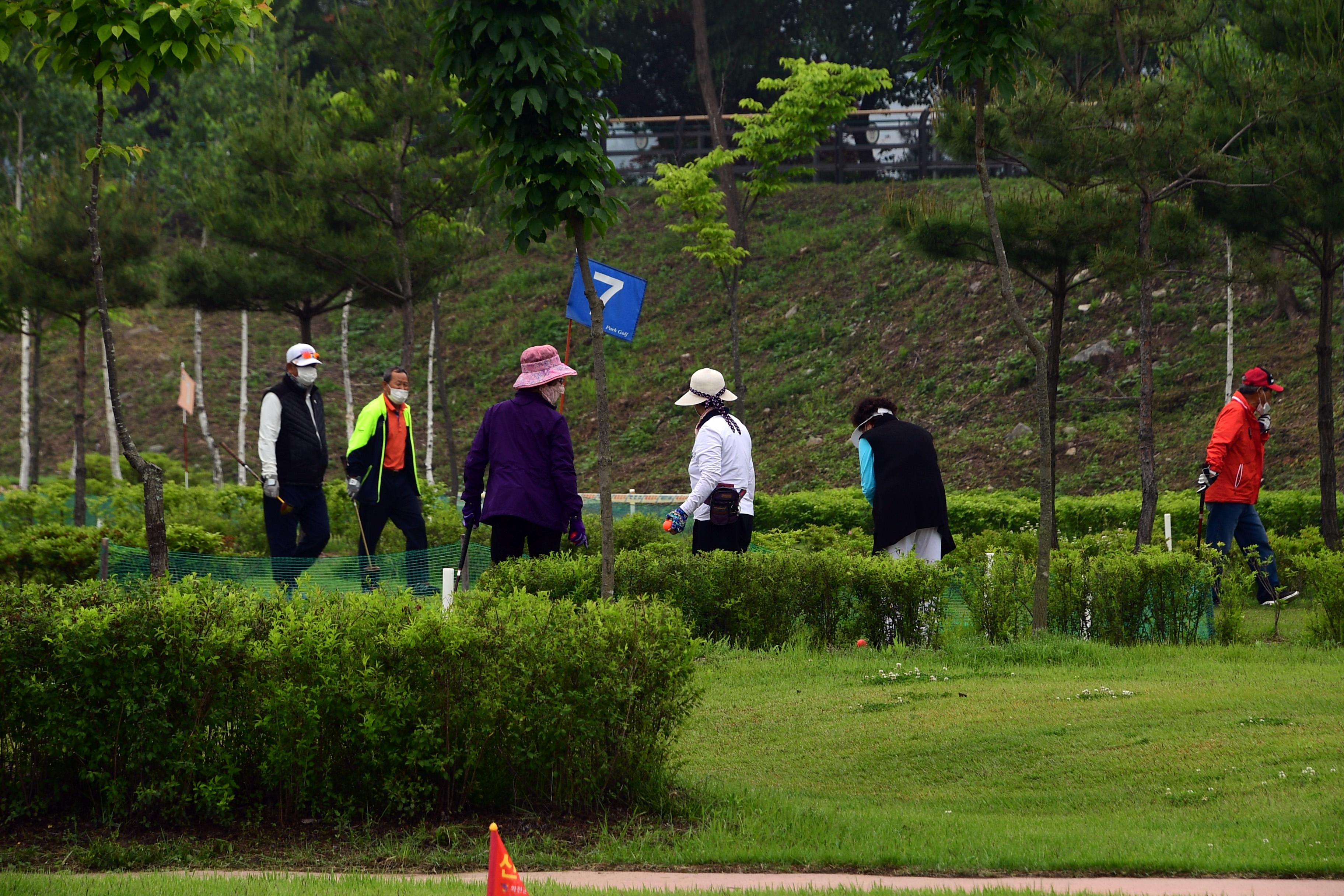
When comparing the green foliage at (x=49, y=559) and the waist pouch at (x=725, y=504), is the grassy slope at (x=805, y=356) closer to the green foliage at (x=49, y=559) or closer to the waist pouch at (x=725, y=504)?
the waist pouch at (x=725, y=504)

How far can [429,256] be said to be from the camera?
63.9 feet

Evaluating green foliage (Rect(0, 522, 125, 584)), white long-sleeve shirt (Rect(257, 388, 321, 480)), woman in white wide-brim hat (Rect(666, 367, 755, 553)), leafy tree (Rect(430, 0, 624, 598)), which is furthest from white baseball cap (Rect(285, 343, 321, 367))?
leafy tree (Rect(430, 0, 624, 598))

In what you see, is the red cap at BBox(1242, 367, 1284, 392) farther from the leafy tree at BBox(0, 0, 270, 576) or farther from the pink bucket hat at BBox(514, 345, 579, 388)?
the leafy tree at BBox(0, 0, 270, 576)

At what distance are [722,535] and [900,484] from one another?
4.40ft

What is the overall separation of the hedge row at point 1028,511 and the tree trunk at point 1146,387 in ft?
3.14

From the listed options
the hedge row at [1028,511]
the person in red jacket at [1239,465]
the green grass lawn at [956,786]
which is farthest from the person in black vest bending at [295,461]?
the person in red jacket at [1239,465]

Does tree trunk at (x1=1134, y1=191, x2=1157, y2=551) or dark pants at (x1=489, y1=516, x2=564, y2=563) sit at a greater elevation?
tree trunk at (x1=1134, y1=191, x2=1157, y2=551)

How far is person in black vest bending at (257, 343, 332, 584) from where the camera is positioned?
36.9 ft

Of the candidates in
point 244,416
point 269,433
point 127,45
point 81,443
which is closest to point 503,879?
point 127,45

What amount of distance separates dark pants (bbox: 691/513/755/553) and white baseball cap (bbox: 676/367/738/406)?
876 millimetres

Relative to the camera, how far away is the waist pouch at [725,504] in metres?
9.25

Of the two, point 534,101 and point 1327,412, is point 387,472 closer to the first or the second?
point 534,101

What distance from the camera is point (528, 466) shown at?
8461 mm

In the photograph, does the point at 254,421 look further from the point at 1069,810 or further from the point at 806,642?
the point at 1069,810
